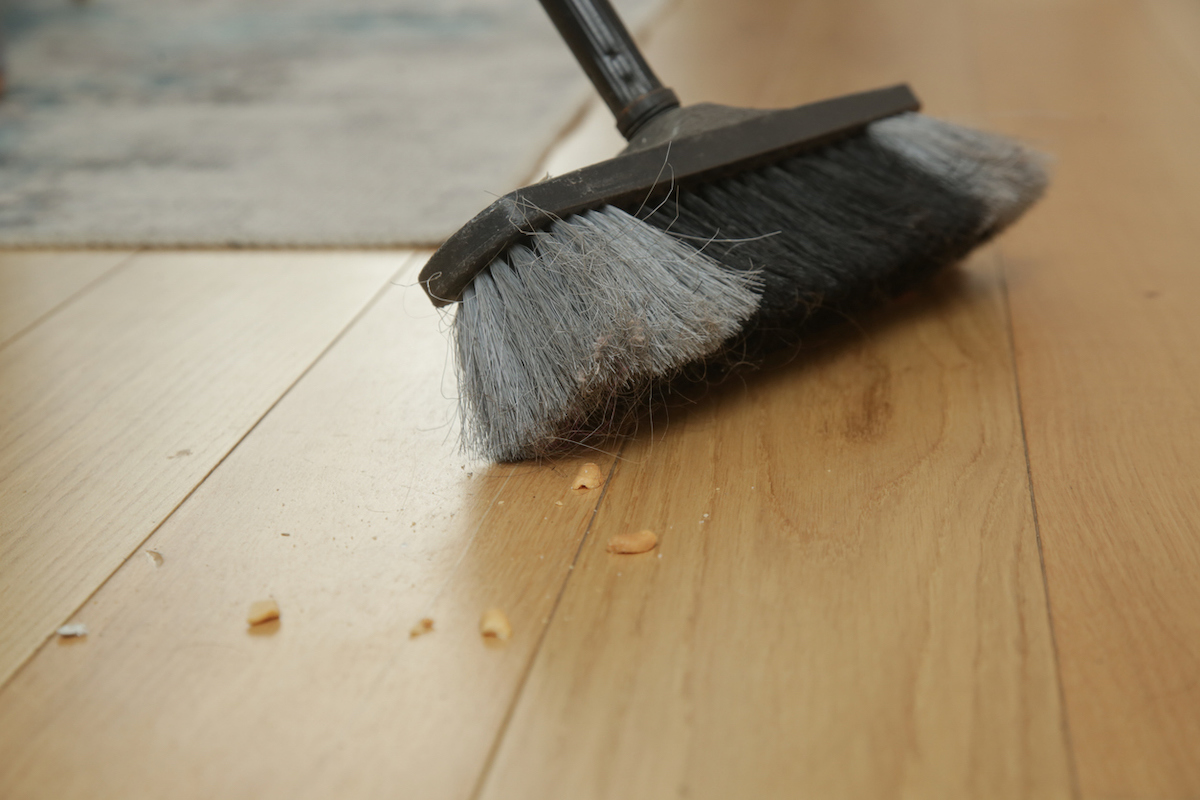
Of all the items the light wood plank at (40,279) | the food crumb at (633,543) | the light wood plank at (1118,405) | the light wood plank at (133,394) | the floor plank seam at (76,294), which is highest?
the light wood plank at (40,279)

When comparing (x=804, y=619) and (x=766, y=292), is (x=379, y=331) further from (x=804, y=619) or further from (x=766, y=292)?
(x=804, y=619)

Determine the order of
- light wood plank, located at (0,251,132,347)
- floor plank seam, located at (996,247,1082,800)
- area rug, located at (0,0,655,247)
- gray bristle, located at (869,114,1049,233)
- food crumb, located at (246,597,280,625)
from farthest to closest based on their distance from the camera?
area rug, located at (0,0,655,247), light wood plank, located at (0,251,132,347), gray bristle, located at (869,114,1049,233), food crumb, located at (246,597,280,625), floor plank seam, located at (996,247,1082,800)

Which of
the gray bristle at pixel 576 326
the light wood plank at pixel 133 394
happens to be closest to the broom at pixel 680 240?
the gray bristle at pixel 576 326

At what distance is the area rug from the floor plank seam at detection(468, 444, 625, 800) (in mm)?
532

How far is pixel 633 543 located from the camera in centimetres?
61

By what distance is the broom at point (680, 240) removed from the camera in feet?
2.26

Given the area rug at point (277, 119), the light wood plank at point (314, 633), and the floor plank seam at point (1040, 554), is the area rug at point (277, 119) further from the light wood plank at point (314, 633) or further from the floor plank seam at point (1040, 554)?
the floor plank seam at point (1040, 554)

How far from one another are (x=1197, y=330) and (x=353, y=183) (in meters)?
0.96

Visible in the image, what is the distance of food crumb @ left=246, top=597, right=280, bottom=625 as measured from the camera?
564 mm

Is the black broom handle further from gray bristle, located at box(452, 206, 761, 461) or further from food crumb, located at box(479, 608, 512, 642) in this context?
food crumb, located at box(479, 608, 512, 642)

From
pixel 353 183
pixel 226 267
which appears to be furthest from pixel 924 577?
pixel 353 183

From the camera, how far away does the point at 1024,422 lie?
0.72 metres

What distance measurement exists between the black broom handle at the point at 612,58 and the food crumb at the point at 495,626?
518 millimetres

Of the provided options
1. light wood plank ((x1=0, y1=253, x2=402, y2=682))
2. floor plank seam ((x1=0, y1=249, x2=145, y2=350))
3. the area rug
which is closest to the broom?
light wood plank ((x1=0, y1=253, x2=402, y2=682))
